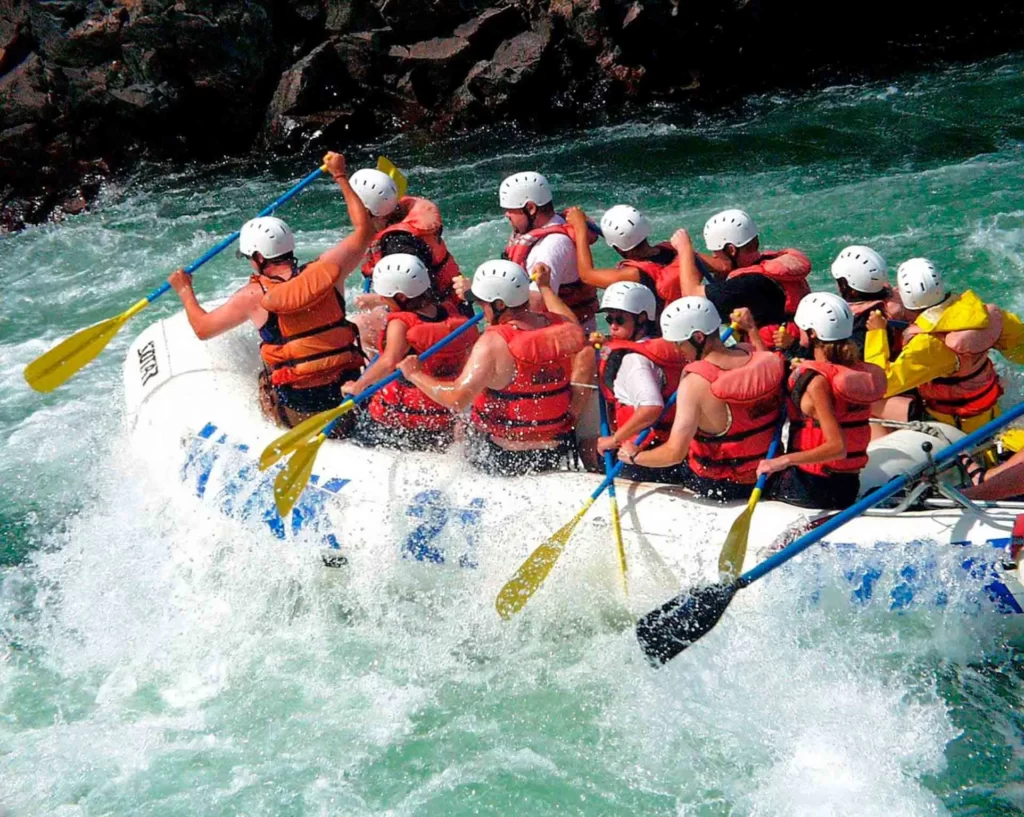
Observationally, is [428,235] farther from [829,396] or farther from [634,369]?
[829,396]

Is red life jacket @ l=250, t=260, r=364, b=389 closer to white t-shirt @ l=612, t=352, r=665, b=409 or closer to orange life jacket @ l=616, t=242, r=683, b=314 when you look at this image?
orange life jacket @ l=616, t=242, r=683, b=314

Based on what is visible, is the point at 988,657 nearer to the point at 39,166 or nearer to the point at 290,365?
the point at 290,365

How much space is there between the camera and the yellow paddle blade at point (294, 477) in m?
5.11

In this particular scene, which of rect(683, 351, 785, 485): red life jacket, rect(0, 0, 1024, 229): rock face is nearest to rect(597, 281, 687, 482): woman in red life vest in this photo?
rect(683, 351, 785, 485): red life jacket

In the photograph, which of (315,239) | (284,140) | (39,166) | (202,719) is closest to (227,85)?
(284,140)

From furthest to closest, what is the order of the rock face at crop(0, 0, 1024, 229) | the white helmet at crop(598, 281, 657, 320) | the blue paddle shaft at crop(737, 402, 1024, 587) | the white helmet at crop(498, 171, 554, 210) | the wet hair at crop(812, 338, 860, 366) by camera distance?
1. the rock face at crop(0, 0, 1024, 229)
2. the white helmet at crop(498, 171, 554, 210)
3. the white helmet at crop(598, 281, 657, 320)
4. the wet hair at crop(812, 338, 860, 366)
5. the blue paddle shaft at crop(737, 402, 1024, 587)

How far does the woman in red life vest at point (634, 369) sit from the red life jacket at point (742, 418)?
0.23 m

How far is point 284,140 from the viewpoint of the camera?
515 inches

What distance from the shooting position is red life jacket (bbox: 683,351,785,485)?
4.55 metres

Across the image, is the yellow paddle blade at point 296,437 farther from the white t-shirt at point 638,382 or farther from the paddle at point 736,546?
the paddle at point 736,546

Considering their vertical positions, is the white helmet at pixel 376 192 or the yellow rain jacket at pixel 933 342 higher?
the white helmet at pixel 376 192

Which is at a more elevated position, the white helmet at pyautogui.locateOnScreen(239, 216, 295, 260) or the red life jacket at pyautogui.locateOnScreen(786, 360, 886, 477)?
the white helmet at pyautogui.locateOnScreen(239, 216, 295, 260)

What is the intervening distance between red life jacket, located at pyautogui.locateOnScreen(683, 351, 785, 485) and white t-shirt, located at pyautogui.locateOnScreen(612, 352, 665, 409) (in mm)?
234

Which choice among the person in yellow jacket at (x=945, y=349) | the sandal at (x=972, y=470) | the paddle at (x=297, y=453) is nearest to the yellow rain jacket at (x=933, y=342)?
the person in yellow jacket at (x=945, y=349)
